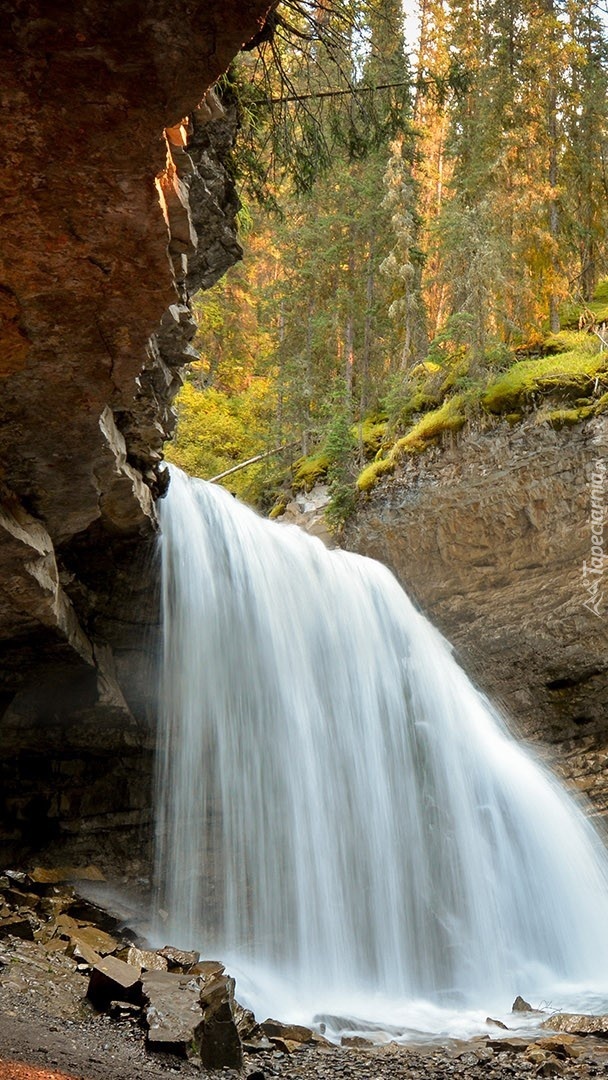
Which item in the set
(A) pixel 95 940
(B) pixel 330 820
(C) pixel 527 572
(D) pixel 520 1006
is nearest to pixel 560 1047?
(D) pixel 520 1006

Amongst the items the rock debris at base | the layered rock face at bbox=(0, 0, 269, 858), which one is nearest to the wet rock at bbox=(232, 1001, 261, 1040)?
the rock debris at base

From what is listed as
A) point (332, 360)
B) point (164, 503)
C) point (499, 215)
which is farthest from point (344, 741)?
point (332, 360)

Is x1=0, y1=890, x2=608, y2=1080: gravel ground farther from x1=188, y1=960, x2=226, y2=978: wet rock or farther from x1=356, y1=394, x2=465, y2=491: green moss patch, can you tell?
x1=356, y1=394, x2=465, y2=491: green moss patch

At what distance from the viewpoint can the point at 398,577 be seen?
53.4 feet

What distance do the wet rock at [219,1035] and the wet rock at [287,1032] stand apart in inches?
47.3

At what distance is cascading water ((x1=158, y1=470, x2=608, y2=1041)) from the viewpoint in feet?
31.9

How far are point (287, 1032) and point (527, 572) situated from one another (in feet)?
32.4

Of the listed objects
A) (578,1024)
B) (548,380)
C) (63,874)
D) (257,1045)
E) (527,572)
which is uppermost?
(548,380)

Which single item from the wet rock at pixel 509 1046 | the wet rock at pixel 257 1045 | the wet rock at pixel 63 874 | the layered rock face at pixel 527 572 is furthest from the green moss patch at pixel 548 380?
the wet rock at pixel 257 1045

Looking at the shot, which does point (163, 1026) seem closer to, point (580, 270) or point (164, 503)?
point (164, 503)

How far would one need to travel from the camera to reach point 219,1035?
497 centimetres

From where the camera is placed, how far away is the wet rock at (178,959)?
269 inches

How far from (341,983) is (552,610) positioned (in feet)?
24.6

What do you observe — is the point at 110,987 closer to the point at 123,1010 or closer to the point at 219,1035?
the point at 123,1010
